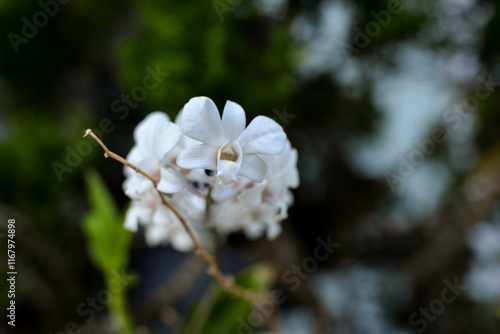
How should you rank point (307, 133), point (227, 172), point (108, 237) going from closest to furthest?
1. point (227, 172)
2. point (108, 237)
3. point (307, 133)

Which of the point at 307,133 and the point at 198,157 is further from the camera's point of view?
the point at 307,133

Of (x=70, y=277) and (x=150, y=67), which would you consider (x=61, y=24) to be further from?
(x=70, y=277)

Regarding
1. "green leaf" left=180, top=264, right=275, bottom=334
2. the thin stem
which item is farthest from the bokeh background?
the thin stem

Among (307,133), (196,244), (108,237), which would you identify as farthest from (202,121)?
(307,133)

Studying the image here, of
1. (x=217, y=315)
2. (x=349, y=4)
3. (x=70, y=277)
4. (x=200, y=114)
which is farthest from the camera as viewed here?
(x=70, y=277)

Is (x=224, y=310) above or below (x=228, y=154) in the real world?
below

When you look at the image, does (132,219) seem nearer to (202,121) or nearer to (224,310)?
(202,121)

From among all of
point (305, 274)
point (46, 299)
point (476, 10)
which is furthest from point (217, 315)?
point (476, 10)

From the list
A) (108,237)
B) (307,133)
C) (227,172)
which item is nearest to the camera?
(227,172)

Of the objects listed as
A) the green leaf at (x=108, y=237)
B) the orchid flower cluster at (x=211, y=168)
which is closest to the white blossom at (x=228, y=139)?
the orchid flower cluster at (x=211, y=168)
